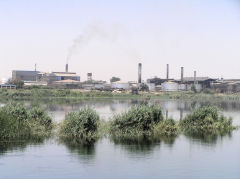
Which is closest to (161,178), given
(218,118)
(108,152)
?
(108,152)

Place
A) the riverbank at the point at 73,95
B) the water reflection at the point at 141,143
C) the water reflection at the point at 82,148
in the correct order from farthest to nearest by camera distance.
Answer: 1. the riverbank at the point at 73,95
2. the water reflection at the point at 141,143
3. the water reflection at the point at 82,148

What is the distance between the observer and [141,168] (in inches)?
779

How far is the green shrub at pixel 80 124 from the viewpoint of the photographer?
2553 cm

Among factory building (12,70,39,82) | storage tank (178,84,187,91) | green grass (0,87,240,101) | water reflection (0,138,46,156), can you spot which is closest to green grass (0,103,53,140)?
water reflection (0,138,46,156)

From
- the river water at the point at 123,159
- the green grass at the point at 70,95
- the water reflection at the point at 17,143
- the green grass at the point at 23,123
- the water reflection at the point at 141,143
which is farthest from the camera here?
the green grass at the point at 70,95

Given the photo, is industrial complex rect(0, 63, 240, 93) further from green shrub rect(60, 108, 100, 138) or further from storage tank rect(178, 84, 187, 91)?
green shrub rect(60, 108, 100, 138)

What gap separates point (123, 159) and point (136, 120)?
608 centimetres

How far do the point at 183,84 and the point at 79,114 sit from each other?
102 metres

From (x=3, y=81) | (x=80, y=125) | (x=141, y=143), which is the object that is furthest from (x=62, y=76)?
(x=141, y=143)

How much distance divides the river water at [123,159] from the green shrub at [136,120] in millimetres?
1513

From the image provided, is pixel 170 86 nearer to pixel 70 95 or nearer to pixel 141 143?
pixel 70 95

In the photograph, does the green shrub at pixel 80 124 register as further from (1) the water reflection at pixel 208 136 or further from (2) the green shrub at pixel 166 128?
(1) the water reflection at pixel 208 136

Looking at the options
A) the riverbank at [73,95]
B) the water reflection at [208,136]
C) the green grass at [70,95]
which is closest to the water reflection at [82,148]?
the water reflection at [208,136]

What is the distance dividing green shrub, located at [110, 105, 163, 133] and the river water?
1.51 metres
